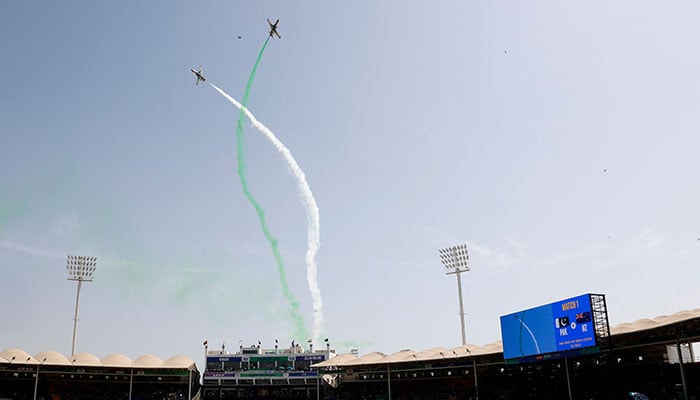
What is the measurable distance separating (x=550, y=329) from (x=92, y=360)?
5842cm

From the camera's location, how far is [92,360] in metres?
81.8

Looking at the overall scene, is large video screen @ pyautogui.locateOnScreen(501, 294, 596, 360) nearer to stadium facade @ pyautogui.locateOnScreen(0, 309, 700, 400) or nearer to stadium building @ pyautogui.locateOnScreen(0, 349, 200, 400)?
stadium facade @ pyautogui.locateOnScreen(0, 309, 700, 400)

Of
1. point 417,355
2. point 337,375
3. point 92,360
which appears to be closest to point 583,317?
point 417,355

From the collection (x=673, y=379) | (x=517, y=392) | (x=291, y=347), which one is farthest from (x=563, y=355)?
(x=291, y=347)

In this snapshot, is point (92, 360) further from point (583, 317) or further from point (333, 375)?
point (583, 317)

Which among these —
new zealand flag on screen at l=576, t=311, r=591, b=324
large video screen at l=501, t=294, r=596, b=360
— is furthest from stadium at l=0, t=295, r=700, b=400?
new zealand flag on screen at l=576, t=311, r=591, b=324

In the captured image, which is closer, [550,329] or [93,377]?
[550,329]

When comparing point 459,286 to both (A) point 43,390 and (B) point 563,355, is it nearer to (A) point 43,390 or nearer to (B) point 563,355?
(B) point 563,355

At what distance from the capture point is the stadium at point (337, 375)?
66938 mm

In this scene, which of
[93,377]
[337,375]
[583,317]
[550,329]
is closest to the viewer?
[583,317]

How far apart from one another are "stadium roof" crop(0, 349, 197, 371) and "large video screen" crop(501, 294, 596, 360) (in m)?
43.1

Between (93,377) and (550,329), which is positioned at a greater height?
(550,329)

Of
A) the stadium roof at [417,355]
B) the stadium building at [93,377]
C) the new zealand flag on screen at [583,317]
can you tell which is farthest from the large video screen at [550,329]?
the stadium building at [93,377]

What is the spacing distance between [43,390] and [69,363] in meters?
8.78
